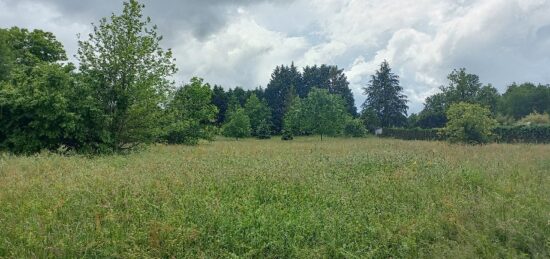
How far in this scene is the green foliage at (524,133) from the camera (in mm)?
29677

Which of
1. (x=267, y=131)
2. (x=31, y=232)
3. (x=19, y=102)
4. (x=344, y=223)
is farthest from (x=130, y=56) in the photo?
(x=267, y=131)

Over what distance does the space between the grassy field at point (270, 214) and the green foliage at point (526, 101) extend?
254 feet

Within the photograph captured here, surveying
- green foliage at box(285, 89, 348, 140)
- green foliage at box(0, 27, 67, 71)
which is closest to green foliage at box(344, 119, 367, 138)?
green foliage at box(285, 89, 348, 140)

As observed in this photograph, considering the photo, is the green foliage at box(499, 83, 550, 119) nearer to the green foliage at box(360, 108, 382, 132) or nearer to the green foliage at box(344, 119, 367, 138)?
the green foliage at box(360, 108, 382, 132)

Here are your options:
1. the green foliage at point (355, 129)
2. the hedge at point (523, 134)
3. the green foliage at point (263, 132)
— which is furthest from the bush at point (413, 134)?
the green foliage at point (263, 132)

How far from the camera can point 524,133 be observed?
31.6m

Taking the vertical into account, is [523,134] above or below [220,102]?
below

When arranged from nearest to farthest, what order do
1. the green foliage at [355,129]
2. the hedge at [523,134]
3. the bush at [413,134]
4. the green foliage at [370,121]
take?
the hedge at [523,134] → the bush at [413,134] → the green foliage at [355,129] → the green foliage at [370,121]

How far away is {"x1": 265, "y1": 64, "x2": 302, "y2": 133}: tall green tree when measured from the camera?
2790 inches

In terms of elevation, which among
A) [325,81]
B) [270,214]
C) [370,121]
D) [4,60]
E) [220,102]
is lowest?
[270,214]

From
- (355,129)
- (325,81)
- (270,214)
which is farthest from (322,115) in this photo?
(325,81)

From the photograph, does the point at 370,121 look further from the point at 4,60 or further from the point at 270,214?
the point at 270,214

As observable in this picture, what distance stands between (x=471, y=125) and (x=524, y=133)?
619 inches

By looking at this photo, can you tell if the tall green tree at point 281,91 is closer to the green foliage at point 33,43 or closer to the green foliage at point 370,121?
the green foliage at point 370,121
